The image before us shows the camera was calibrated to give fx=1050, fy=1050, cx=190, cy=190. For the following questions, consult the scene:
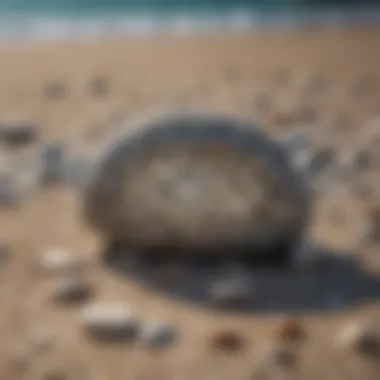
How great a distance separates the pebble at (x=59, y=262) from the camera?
2074 mm

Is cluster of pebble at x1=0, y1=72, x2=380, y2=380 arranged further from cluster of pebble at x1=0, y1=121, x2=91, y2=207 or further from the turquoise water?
the turquoise water

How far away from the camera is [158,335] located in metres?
1.79

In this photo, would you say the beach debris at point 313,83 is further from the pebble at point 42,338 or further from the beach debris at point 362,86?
the pebble at point 42,338

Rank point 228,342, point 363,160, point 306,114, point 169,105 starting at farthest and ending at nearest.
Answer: point 169,105, point 306,114, point 363,160, point 228,342

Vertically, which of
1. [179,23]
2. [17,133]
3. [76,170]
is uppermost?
[179,23]

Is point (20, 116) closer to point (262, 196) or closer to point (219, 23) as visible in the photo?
A: point (262, 196)

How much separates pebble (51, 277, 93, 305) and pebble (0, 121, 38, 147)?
3.52 ft

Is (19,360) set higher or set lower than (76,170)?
lower

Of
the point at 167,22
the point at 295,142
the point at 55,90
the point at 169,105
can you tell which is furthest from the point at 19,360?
the point at 167,22

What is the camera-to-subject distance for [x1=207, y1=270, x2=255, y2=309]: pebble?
1.90m

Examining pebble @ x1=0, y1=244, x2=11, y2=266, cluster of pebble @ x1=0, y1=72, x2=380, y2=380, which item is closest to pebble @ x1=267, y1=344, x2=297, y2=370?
cluster of pebble @ x1=0, y1=72, x2=380, y2=380

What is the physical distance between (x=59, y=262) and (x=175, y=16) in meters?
3.29

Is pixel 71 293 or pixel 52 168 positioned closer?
pixel 71 293

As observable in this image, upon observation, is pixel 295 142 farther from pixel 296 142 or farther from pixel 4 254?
pixel 4 254
